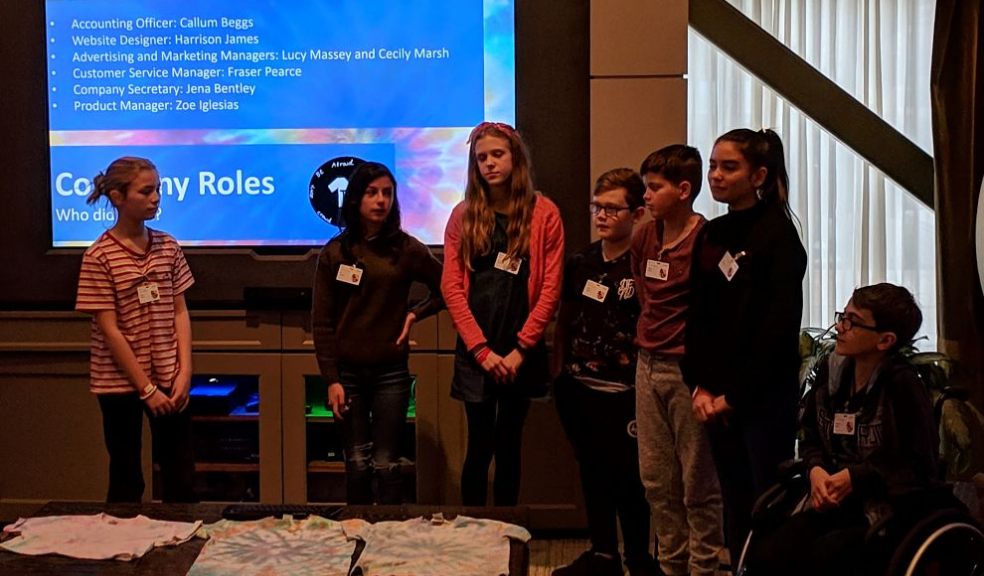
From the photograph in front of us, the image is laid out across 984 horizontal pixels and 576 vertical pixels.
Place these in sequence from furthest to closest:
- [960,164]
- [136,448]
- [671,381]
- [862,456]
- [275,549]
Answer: [960,164] < [136,448] < [671,381] < [862,456] < [275,549]

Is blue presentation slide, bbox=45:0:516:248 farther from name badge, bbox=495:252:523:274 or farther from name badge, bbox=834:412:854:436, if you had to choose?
name badge, bbox=834:412:854:436

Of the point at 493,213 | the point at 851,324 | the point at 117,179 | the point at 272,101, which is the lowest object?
the point at 851,324

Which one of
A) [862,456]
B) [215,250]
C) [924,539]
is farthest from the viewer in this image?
[215,250]

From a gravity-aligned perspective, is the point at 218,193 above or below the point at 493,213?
above

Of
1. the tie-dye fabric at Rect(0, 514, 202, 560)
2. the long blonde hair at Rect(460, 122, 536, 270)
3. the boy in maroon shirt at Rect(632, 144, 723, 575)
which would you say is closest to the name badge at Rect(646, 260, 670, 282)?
the boy in maroon shirt at Rect(632, 144, 723, 575)

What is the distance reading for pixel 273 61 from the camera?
136 inches

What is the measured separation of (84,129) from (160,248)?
839mm

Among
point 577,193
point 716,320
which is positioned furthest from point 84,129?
point 716,320

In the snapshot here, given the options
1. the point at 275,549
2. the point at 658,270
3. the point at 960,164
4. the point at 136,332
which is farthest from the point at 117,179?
the point at 960,164

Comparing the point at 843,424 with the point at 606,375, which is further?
the point at 606,375

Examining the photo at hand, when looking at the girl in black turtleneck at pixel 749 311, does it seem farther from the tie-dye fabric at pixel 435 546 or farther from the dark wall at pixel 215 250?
the dark wall at pixel 215 250

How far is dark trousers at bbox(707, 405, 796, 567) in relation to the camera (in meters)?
2.47

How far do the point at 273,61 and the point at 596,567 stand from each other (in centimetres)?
202

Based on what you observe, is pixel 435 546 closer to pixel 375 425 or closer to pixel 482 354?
pixel 482 354
